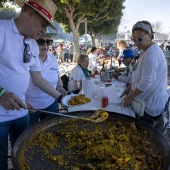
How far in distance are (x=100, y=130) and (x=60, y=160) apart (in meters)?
0.57

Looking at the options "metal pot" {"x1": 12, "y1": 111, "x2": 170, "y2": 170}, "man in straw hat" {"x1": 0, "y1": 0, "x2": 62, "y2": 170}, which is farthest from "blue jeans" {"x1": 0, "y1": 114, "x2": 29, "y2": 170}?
"metal pot" {"x1": 12, "y1": 111, "x2": 170, "y2": 170}

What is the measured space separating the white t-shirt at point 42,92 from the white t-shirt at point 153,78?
1.07 m

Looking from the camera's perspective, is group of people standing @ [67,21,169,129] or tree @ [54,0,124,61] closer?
group of people standing @ [67,21,169,129]

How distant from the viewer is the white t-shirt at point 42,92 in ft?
8.03

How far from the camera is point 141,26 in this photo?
97.9 inches

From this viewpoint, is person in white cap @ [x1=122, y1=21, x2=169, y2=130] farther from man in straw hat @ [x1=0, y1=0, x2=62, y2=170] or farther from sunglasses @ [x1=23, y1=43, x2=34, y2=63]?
sunglasses @ [x1=23, y1=43, x2=34, y2=63]

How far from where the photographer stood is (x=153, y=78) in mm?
2350

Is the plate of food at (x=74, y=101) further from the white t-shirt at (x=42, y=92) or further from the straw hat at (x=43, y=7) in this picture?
the straw hat at (x=43, y=7)

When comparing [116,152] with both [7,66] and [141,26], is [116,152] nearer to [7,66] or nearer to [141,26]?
[7,66]

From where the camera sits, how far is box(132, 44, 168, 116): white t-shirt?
7.64 feet

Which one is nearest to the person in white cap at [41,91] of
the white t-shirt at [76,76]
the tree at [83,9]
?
the white t-shirt at [76,76]

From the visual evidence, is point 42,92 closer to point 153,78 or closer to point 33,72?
point 33,72

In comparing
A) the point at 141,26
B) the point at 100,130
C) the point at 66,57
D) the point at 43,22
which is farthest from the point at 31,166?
the point at 66,57

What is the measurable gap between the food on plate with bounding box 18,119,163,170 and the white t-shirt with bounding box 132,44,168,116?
667 mm
